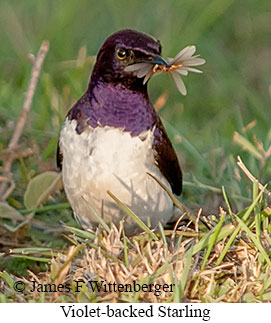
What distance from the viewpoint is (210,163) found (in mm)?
4504

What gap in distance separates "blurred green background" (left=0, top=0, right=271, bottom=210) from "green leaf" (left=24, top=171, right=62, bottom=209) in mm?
301

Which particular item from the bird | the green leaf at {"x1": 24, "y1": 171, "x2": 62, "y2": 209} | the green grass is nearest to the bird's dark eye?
the bird

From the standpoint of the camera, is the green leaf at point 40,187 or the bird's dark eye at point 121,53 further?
the green leaf at point 40,187

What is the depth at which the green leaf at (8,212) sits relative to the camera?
3.90 meters

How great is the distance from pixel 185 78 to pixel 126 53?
3521mm

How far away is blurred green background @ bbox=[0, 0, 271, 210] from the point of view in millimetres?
4488

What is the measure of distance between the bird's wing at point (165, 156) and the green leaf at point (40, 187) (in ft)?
1.92

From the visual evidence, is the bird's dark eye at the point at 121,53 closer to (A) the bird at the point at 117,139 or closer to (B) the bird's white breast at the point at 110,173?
(A) the bird at the point at 117,139

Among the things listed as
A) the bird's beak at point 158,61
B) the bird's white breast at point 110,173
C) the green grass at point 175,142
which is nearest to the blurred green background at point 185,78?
the green grass at point 175,142

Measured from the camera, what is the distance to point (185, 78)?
691 centimetres

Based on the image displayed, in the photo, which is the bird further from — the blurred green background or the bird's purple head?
the blurred green background

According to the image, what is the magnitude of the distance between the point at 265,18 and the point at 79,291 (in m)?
5.21
